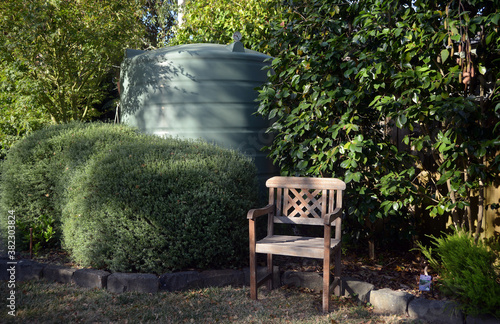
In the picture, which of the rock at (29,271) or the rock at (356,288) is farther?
the rock at (29,271)

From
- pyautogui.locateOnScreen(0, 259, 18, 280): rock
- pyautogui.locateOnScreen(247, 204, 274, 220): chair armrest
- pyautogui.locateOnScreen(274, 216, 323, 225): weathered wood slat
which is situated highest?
pyautogui.locateOnScreen(247, 204, 274, 220): chair armrest

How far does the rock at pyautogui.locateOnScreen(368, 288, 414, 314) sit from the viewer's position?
132 inches

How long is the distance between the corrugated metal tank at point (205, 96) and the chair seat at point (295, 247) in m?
1.71

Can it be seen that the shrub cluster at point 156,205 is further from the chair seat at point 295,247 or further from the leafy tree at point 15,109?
the leafy tree at point 15,109

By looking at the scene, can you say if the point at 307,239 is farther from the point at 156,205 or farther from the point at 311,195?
the point at 156,205

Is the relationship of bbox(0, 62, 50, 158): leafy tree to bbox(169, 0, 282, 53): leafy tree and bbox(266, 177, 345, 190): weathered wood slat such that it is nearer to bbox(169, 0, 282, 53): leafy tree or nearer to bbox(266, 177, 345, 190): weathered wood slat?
bbox(169, 0, 282, 53): leafy tree

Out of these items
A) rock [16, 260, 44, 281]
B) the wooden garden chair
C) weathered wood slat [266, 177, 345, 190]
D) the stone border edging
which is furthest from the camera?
rock [16, 260, 44, 281]

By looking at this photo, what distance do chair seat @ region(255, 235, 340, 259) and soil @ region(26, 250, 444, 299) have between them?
626 mm

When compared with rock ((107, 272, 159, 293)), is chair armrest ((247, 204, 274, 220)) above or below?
above

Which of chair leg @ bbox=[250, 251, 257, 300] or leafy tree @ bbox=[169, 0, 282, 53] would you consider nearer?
chair leg @ bbox=[250, 251, 257, 300]

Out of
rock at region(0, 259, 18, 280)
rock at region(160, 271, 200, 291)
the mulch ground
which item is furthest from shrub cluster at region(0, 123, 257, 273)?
the mulch ground

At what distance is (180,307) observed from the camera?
3473mm

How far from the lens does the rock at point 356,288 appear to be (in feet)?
11.9

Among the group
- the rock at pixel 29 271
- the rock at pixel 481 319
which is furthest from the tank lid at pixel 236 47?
the rock at pixel 481 319
